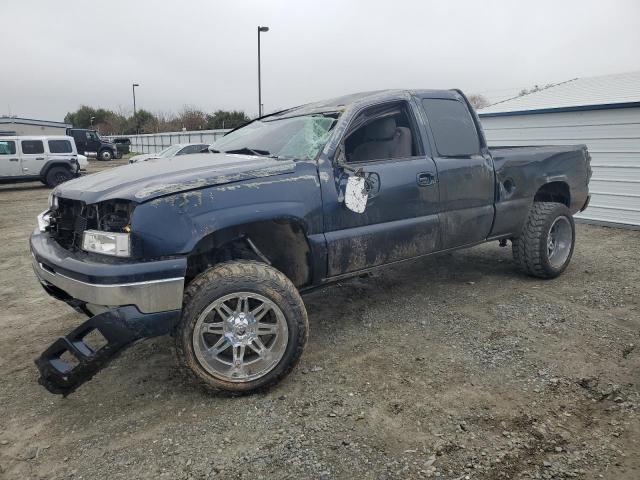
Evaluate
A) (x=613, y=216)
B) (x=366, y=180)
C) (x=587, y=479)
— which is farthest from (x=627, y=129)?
(x=587, y=479)

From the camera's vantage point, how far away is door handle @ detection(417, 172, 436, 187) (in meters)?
3.75

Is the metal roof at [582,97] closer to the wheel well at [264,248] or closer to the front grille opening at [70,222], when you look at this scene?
the wheel well at [264,248]

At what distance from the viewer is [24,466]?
2.33 metres

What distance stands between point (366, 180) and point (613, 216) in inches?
295

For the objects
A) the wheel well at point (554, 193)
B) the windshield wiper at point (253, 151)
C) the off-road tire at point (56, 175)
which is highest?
the windshield wiper at point (253, 151)

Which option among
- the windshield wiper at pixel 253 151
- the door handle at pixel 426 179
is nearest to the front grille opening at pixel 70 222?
the windshield wiper at pixel 253 151

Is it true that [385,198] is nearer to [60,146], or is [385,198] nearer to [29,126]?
[60,146]

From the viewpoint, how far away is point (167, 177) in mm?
2859

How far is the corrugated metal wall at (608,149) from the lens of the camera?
8.53 m

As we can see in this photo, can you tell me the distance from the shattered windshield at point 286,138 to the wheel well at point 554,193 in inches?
109

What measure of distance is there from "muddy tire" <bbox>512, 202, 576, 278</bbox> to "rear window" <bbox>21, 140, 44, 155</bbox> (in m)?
16.6

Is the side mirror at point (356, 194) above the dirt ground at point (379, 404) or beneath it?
above

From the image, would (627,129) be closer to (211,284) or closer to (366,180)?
(366,180)

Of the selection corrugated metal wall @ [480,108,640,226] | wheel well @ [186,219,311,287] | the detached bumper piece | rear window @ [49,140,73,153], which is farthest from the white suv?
the detached bumper piece
